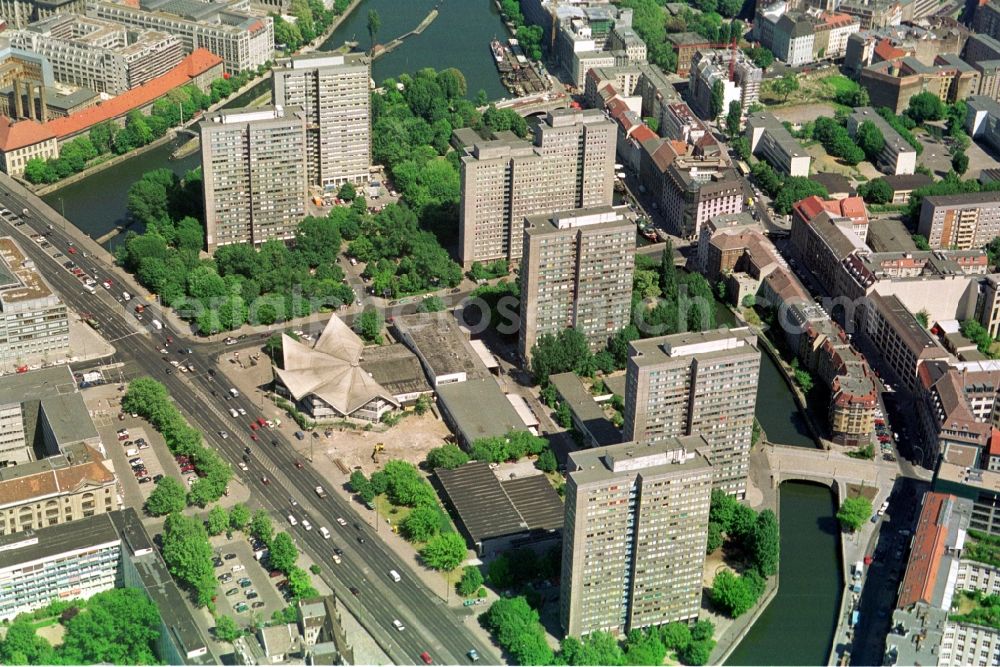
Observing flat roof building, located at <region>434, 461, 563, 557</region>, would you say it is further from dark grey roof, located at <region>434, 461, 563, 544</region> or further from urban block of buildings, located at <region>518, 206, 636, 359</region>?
urban block of buildings, located at <region>518, 206, 636, 359</region>

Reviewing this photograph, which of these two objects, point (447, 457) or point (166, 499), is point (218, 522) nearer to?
point (166, 499)

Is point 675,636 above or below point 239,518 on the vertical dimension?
below

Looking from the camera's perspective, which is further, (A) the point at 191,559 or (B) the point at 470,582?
(B) the point at 470,582

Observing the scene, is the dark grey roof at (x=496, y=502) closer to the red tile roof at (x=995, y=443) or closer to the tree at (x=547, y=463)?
the tree at (x=547, y=463)

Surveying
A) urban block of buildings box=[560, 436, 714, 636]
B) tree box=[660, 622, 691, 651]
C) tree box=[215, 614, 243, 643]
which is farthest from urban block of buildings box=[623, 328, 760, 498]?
tree box=[215, 614, 243, 643]

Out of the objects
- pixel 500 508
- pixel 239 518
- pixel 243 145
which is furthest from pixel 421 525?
pixel 243 145

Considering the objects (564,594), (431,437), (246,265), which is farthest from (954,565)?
(246,265)
